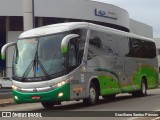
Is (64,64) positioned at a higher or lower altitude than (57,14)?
lower

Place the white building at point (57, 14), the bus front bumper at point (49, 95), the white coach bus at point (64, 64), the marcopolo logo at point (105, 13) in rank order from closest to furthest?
1. the bus front bumper at point (49, 95)
2. the white coach bus at point (64, 64)
3. the white building at point (57, 14)
4. the marcopolo logo at point (105, 13)

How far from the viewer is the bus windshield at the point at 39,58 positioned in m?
17.4

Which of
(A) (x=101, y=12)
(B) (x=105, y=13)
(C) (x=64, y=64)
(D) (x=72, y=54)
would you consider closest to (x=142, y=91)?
(D) (x=72, y=54)

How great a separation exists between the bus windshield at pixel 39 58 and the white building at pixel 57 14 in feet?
113

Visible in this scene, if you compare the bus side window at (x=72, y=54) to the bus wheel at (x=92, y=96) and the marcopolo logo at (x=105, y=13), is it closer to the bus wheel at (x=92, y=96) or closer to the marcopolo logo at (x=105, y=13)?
the bus wheel at (x=92, y=96)

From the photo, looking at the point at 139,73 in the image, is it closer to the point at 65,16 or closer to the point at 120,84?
the point at 120,84

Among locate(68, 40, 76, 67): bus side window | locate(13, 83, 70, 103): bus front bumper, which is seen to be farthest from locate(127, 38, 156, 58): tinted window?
locate(13, 83, 70, 103): bus front bumper

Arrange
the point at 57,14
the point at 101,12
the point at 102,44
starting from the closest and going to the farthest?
the point at 102,44 < the point at 57,14 < the point at 101,12

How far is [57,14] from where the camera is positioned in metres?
53.8

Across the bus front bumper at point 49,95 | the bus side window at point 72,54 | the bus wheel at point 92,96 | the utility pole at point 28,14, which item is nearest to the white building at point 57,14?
the utility pole at point 28,14

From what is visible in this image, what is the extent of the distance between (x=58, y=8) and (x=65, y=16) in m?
1.25

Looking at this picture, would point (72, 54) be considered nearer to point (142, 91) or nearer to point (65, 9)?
point (142, 91)

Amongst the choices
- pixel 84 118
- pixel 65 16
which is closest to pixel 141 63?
pixel 84 118

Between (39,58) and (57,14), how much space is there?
36533mm
